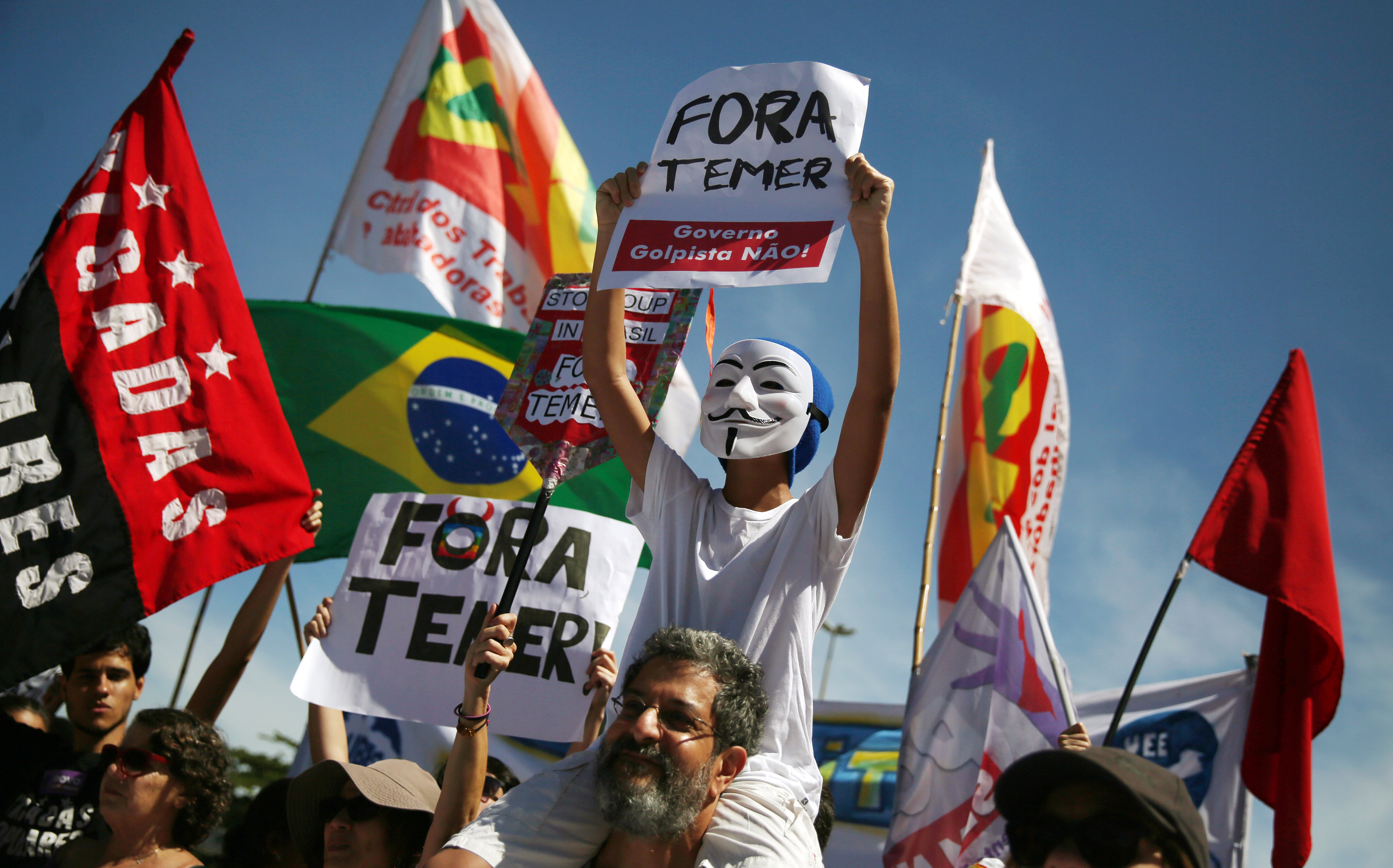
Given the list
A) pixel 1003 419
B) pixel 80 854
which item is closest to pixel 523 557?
pixel 80 854

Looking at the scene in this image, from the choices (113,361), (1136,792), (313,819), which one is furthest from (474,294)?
(1136,792)

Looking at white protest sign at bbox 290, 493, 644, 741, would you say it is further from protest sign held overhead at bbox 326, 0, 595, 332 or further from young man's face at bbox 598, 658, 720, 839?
protest sign held overhead at bbox 326, 0, 595, 332

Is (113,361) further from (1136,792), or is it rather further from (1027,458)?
(1027,458)

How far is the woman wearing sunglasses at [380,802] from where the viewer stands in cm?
253

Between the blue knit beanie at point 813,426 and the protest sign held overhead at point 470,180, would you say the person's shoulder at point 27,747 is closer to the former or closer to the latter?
the blue knit beanie at point 813,426

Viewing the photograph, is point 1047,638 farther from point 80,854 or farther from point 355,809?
point 80,854

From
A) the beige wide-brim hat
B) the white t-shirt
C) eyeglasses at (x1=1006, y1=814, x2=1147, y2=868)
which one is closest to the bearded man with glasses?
the white t-shirt

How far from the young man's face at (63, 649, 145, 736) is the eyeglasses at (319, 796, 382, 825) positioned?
105 centimetres

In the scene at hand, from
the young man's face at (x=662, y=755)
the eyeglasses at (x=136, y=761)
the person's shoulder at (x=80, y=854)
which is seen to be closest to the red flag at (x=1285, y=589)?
the young man's face at (x=662, y=755)

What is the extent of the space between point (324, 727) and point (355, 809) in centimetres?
83

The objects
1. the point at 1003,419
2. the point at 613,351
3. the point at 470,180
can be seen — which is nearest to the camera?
the point at 613,351

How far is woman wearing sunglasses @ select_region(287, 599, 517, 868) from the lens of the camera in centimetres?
253

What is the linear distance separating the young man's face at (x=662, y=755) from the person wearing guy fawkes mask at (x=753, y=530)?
4.3 inches

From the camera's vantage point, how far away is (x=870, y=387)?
2.68 metres
